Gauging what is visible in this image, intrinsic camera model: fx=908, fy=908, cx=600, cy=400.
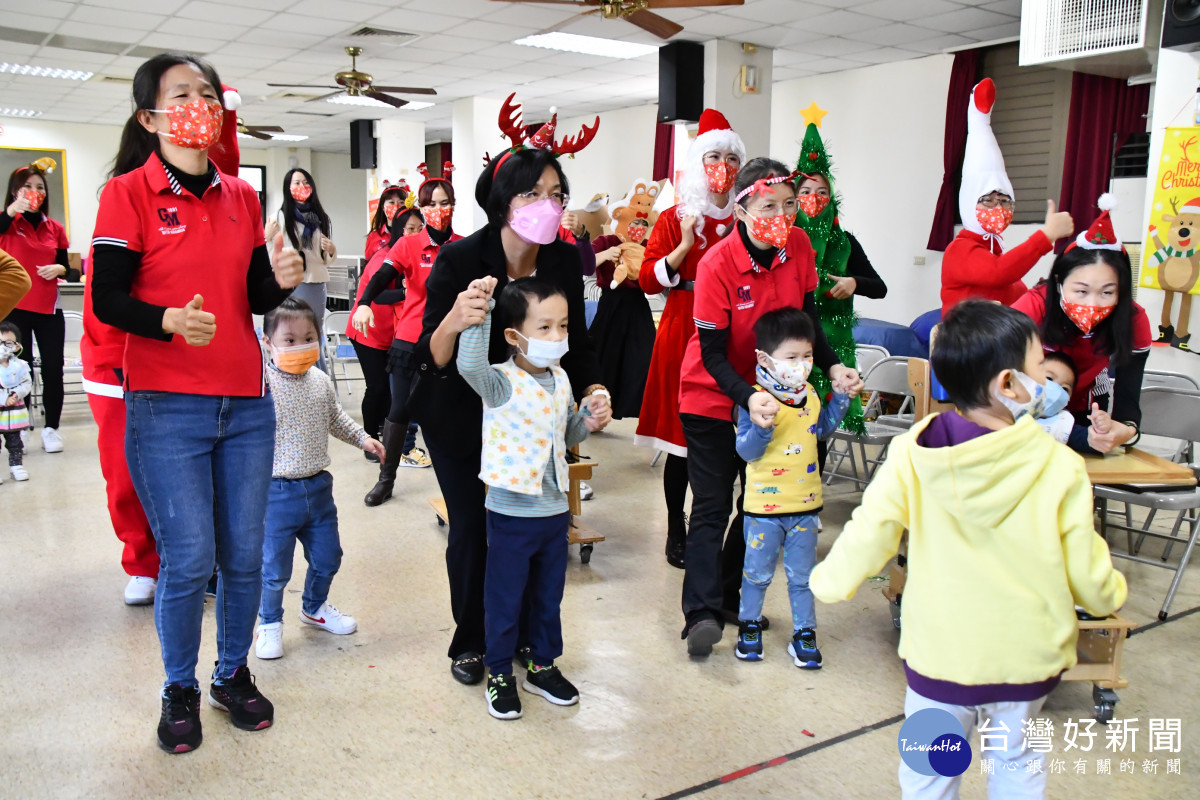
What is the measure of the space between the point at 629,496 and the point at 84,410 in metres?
5.01

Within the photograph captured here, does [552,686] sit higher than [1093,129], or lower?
lower

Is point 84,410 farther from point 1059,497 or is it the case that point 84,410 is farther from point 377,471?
point 1059,497

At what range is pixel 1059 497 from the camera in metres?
1.43

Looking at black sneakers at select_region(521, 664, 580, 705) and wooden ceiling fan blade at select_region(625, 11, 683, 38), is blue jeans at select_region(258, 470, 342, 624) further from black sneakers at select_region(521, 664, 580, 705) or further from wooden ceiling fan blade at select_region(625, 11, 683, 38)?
wooden ceiling fan blade at select_region(625, 11, 683, 38)

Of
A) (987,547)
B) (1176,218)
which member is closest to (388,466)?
(987,547)

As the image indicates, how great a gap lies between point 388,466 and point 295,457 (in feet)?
6.09

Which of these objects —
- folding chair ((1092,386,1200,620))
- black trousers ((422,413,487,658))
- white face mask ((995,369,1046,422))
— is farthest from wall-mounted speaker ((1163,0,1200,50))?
black trousers ((422,413,487,658))

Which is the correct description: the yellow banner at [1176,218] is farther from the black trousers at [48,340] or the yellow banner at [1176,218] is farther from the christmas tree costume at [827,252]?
the black trousers at [48,340]

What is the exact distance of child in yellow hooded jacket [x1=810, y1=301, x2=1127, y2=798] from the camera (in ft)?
4.74

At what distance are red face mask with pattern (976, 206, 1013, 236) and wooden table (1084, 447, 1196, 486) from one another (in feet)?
4.71

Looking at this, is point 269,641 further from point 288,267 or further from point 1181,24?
point 1181,24

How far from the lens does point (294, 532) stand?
2.74m

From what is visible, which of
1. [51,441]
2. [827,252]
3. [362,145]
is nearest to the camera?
[827,252]

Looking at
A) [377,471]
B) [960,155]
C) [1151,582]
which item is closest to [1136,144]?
[960,155]
